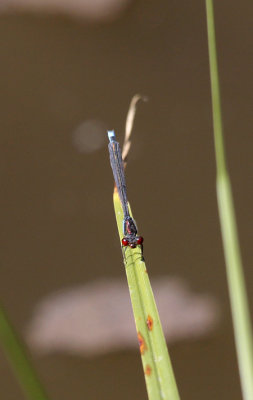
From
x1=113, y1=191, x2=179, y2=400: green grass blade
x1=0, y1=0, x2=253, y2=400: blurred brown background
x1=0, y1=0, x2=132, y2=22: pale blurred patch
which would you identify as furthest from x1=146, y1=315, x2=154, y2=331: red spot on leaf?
x1=0, y1=0, x2=132, y2=22: pale blurred patch

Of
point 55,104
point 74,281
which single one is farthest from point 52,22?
point 74,281

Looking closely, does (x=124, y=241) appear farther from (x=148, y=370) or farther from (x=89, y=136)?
(x=89, y=136)

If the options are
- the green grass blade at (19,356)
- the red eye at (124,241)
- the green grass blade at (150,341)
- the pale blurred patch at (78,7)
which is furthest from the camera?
the pale blurred patch at (78,7)

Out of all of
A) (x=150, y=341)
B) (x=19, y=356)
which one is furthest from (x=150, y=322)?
(x=19, y=356)

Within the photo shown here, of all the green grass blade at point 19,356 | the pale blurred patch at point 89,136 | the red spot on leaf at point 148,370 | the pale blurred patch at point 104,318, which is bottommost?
the pale blurred patch at point 104,318

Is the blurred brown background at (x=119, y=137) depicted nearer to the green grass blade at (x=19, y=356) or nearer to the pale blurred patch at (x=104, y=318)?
the pale blurred patch at (x=104, y=318)

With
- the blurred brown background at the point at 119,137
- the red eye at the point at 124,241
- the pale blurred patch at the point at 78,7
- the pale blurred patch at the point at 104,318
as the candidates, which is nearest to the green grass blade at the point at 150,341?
the red eye at the point at 124,241

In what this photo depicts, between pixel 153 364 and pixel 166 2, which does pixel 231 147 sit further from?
pixel 153 364
